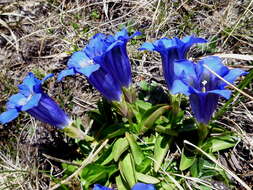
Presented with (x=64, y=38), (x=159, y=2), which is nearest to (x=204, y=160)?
(x=159, y=2)

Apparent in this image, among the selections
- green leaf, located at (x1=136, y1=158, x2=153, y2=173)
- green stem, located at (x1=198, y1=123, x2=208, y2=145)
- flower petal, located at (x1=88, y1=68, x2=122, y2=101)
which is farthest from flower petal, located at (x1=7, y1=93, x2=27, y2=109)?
green stem, located at (x1=198, y1=123, x2=208, y2=145)

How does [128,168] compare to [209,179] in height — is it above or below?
above

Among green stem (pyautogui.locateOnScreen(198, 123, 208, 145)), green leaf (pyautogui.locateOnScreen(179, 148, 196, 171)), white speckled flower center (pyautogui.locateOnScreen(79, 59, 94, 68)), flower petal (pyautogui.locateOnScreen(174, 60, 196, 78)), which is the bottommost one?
green leaf (pyautogui.locateOnScreen(179, 148, 196, 171))

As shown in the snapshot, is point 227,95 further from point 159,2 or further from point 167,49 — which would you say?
point 159,2

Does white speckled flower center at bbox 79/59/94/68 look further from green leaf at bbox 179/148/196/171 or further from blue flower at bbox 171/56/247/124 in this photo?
green leaf at bbox 179/148/196/171

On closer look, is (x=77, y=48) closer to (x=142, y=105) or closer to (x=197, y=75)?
(x=142, y=105)

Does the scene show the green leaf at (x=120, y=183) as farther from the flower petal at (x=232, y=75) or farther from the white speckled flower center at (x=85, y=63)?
the flower petal at (x=232, y=75)
